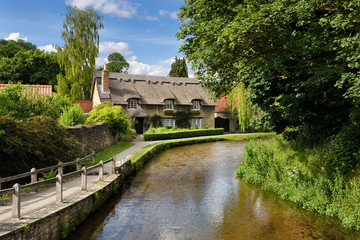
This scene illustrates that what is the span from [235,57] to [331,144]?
507 cm

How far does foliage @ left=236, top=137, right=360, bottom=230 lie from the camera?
27.2ft

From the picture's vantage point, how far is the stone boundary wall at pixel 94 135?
51.7 ft

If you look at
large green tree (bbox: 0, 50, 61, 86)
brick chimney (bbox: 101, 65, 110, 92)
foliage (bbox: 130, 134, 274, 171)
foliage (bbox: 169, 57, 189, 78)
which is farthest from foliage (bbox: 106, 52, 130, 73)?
foliage (bbox: 130, 134, 274, 171)

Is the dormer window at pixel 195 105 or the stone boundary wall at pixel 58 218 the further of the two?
the dormer window at pixel 195 105

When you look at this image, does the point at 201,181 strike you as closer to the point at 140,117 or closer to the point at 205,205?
the point at 205,205

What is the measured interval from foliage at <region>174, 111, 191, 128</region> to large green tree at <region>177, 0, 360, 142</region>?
23881mm

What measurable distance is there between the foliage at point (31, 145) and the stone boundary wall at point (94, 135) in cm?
299

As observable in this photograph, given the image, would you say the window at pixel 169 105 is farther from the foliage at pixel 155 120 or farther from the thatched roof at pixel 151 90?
the foliage at pixel 155 120

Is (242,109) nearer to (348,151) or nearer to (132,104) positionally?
(132,104)

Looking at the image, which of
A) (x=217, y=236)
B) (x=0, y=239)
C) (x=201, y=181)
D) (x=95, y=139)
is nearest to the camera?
(x=0, y=239)

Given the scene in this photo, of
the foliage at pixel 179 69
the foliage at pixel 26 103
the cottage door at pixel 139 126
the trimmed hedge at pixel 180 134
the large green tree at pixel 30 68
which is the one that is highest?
the foliage at pixel 179 69

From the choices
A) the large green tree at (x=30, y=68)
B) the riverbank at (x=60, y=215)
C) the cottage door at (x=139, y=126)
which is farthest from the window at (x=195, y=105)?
the riverbank at (x=60, y=215)

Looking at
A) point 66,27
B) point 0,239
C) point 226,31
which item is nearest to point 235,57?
point 226,31

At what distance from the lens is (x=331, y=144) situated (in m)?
9.94
